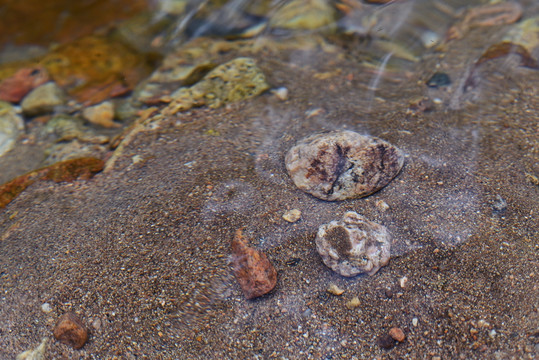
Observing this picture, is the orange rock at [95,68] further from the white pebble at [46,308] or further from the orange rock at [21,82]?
the white pebble at [46,308]

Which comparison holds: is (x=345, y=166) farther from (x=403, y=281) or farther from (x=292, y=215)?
(x=403, y=281)

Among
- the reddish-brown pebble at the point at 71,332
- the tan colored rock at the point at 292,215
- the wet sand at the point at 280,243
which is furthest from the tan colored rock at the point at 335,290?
the reddish-brown pebble at the point at 71,332

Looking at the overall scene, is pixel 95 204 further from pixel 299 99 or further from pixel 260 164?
pixel 299 99

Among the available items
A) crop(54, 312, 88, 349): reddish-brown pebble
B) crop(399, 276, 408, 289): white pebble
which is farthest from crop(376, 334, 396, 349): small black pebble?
crop(54, 312, 88, 349): reddish-brown pebble

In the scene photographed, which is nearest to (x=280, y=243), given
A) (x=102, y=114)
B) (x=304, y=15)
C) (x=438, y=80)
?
(x=438, y=80)

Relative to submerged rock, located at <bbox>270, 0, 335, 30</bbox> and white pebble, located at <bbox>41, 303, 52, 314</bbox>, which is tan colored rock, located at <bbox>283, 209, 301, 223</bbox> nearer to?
white pebble, located at <bbox>41, 303, 52, 314</bbox>
